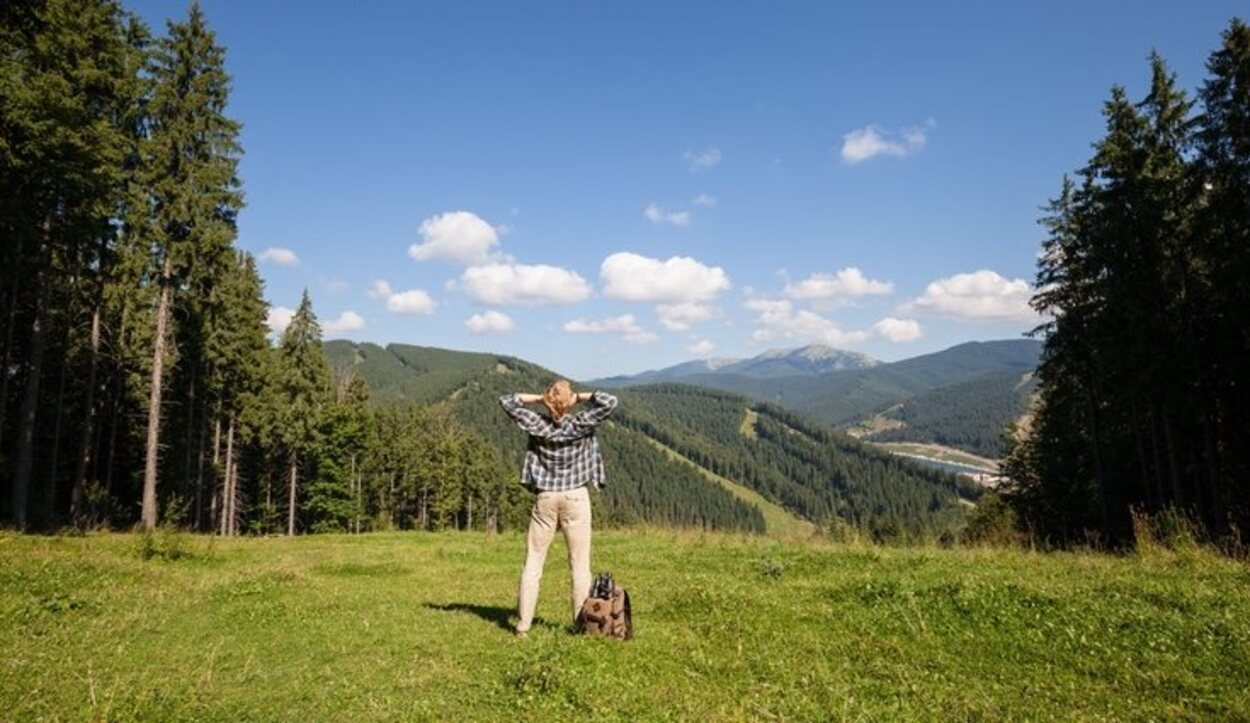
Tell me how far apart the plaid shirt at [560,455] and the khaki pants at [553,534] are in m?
0.14

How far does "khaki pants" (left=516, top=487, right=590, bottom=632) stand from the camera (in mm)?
8219

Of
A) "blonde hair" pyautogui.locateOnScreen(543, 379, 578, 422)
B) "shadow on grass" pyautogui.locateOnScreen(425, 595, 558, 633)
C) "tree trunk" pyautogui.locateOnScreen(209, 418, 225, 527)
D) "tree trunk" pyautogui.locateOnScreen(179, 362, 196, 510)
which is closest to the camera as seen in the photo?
"blonde hair" pyautogui.locateOnScreen(543, 379, 578, 422)

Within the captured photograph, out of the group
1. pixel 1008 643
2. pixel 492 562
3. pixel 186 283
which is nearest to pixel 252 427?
pixel 186 283

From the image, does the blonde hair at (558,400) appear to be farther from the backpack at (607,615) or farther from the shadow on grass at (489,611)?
the shadow on grass at (489,611)

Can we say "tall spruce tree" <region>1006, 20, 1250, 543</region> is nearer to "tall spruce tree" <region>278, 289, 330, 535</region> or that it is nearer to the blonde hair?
the blonde hair

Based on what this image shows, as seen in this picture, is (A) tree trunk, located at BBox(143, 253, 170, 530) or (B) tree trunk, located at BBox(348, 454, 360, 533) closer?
(A) tree trunk, located at BBox(143, 253, 170, 530)

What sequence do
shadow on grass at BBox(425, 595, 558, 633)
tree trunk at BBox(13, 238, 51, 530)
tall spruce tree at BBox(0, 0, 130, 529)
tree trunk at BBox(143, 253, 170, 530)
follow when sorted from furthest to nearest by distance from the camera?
tree trunk at BBox(143, 253, 170, 530)
tree trunk at BBox(13, 238, 51, 530)
tall spruce tree at BBox(0, 0, 130, 529)
shadow on grass at BBox(425, 595, 558, 633)

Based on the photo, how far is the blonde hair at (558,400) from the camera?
27.8ft

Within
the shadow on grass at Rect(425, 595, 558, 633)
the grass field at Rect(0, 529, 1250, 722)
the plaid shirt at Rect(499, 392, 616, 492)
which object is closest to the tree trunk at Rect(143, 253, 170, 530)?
the grass field at Rect(0, 529, 1250, 722)

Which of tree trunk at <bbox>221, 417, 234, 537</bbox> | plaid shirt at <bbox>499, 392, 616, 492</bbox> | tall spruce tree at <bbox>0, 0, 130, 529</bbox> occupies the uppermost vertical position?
tall spruce tree at <bbox>0, 0, 130, 529</bbox>

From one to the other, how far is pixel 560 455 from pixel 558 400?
72 centimetres

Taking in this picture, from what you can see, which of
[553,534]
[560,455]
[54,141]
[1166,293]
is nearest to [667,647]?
[553,534]

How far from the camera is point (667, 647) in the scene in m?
7.61

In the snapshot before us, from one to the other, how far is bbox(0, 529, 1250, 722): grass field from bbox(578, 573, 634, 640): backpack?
0.29 meters
